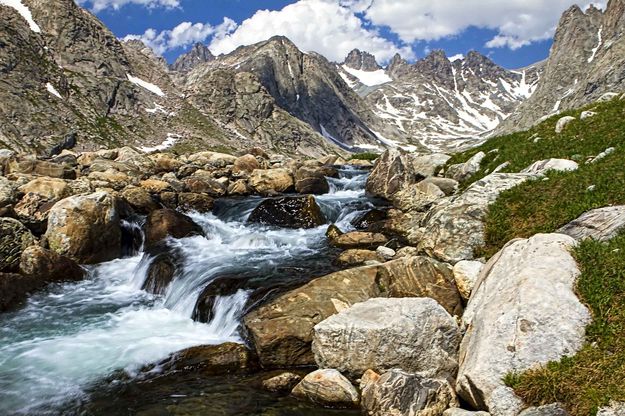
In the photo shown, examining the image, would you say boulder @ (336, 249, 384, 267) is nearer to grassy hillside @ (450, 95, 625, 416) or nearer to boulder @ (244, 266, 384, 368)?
boulder @ (244, 266, 384, 368)

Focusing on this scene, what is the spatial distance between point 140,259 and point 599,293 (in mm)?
21853

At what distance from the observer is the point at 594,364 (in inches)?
322

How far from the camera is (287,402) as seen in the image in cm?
1098

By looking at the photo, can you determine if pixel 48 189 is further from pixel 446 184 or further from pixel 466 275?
pixel 466 275

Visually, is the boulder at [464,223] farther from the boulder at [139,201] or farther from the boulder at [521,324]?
the boulder at [139,201]

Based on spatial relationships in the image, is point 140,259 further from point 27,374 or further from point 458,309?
point 458,309

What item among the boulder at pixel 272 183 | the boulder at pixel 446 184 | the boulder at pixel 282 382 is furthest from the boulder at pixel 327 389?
the boulder at pixel 272 183

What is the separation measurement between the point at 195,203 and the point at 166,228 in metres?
7.99

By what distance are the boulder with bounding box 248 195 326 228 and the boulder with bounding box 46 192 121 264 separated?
8904 mm

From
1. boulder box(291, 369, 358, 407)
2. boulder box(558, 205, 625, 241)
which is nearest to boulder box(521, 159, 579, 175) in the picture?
boulder box(558, 205, 625, 241)

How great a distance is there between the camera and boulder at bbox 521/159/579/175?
17547 mm

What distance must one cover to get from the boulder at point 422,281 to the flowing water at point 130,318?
4.25 m

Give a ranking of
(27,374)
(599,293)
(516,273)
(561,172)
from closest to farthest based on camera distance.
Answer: (599,293), (516,273), (27,374), (561,172)

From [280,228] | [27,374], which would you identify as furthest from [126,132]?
[27,374]
